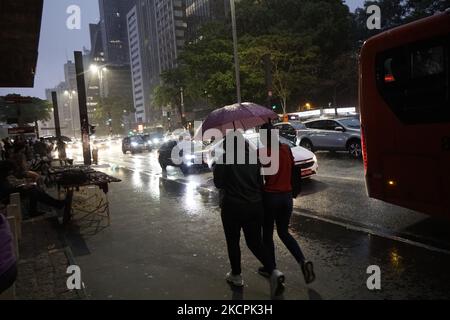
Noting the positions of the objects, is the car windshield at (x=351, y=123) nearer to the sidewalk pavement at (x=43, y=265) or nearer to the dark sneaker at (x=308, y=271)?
the sidewalk pavement at (x=43, y=265)

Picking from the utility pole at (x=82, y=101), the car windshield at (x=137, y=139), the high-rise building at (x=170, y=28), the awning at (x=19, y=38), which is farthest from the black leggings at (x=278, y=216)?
the high-rise building at (x=170, y=28)

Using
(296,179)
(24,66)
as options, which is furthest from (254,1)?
(296,179)

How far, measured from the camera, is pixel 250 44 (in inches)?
1390

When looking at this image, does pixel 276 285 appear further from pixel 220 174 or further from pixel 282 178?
pixel 220 174

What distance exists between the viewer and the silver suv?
663 inches

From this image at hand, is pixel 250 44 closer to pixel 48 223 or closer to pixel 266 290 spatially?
pixel 48 223

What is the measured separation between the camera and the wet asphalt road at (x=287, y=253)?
4.77m

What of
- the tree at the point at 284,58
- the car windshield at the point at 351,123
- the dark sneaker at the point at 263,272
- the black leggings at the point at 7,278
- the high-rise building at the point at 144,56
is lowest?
the dark sneaker at the point at 263,272

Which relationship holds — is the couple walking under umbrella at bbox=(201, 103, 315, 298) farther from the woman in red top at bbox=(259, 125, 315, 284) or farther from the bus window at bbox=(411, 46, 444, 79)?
the bus window at bbox=(411, 46, 444, 79)

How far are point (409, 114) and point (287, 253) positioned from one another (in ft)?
8.98

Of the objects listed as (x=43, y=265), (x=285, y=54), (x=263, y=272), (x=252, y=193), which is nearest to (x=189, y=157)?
(x=43, y=265)

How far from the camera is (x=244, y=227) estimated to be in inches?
181

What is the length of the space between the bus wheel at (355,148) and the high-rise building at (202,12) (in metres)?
76.5

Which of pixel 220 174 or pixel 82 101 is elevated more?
pixel 82 101
